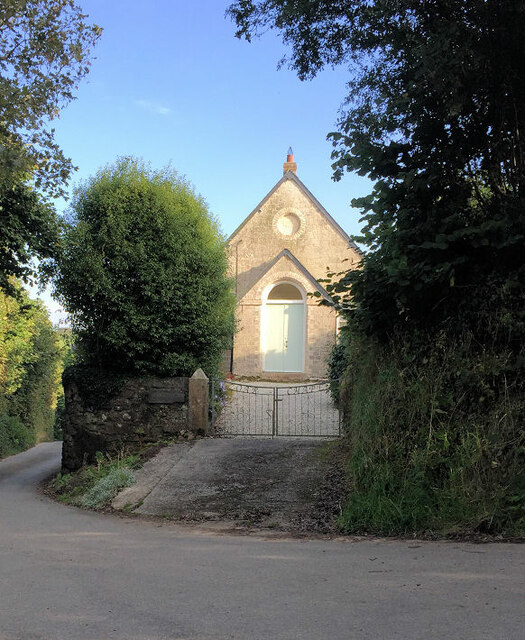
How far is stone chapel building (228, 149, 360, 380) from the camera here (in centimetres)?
2278

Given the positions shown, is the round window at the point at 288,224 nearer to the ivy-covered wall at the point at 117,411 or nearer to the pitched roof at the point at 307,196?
the pitched roof at the point at 307,196

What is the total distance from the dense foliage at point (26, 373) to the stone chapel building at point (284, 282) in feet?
26.0

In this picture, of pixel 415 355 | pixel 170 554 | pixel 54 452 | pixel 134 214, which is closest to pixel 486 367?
pixel 415 355

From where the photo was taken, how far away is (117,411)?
11.6m

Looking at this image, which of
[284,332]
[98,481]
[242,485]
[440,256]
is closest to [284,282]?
[284,332]

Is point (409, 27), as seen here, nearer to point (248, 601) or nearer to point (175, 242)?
point (175, 242)

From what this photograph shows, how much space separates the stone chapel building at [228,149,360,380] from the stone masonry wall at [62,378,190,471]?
33.8ft

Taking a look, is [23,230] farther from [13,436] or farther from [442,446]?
[13,436]

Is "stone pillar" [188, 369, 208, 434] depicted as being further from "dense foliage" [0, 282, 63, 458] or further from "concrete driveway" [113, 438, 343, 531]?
"dense foliage" [0, 282, 63, 458]

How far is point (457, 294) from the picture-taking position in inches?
292

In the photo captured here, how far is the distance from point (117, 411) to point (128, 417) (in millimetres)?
251

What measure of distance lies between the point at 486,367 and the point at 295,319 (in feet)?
54.3

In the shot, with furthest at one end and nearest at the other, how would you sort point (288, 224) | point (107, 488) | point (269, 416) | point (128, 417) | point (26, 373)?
point (288, 224) → point (26, 373) → point (269, 416) → point (128, 417) → point (107, 488)

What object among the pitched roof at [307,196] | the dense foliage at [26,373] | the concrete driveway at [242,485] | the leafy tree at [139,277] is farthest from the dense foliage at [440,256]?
the pitched roof at [307,196]
